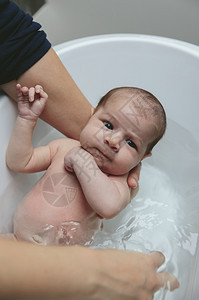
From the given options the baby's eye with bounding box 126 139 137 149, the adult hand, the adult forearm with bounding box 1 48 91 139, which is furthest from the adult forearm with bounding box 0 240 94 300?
the adult forearm with bounding box 1 48 91 139

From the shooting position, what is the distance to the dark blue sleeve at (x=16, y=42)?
0.77 meters

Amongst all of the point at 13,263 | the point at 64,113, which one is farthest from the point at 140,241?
the point at 13,263

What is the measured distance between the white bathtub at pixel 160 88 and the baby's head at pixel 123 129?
0.29m

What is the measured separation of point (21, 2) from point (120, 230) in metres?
1.04

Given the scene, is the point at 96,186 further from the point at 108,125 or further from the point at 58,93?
the point at 58,93

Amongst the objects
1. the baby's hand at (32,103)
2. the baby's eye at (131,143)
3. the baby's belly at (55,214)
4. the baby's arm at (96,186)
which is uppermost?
the baby's hand at (32,103)

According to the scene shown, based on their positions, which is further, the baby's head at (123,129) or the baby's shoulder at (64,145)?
the baby's shoulder at (64,145)

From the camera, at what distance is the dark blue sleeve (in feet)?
2.53

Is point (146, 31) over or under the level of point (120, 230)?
over

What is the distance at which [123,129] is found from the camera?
812 mm

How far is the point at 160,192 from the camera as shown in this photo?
115 cm

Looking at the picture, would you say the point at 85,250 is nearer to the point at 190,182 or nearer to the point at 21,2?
the point at 190,182

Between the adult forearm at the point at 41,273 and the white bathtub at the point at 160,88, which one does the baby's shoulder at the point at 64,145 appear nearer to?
the white bathtub at the point at 160,88

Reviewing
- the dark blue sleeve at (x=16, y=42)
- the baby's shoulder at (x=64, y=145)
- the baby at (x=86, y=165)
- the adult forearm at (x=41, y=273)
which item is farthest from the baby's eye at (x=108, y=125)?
the adult forearm at (x=41, y=273)
